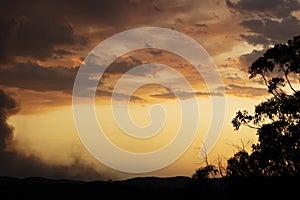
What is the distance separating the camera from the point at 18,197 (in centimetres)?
9106

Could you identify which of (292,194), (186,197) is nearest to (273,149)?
(292,194)

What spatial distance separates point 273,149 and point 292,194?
5.21 meters

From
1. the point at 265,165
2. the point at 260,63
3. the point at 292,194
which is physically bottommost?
the point at 292,194

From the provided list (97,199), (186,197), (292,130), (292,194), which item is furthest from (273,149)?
(97,199)

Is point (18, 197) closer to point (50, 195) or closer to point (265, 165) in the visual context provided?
point (50, 195)

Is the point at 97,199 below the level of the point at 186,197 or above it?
above

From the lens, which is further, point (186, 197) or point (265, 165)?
point (186, 197)

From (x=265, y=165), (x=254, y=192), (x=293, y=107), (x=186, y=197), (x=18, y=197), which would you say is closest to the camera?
(x=293, y=107)

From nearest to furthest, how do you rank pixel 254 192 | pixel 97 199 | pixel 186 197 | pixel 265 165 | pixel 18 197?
pixel 265 165 < pixel 254 192 < pixel 186 197 < pixel 18 197 < pixel 97 199

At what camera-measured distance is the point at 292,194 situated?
4128cm

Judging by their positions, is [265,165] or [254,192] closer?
[265,165]

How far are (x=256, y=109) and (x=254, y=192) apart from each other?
939cm

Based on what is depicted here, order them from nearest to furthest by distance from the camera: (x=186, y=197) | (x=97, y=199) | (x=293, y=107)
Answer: (x=293, y=107) → (x=186, y=197) → (x=97, y=199)

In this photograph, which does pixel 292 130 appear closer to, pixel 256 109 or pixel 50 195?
pixel 256 109
